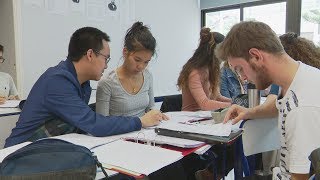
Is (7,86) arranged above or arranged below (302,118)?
below

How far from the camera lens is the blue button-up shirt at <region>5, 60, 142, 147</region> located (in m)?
1.36

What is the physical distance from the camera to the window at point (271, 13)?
4.81 meters

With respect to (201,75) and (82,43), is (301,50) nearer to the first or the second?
(201,75)

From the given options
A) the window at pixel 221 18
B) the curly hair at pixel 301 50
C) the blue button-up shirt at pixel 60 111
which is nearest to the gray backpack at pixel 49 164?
the blue button-up shirt at pixel 60 111

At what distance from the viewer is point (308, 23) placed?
4266 millimetres

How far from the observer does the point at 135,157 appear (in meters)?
1.05

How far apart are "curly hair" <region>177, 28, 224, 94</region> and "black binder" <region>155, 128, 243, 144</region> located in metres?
0.92

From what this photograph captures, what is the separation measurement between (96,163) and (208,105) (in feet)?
4.41

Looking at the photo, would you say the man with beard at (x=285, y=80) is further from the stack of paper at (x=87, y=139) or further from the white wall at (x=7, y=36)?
the white wall at (x=7, y=36)

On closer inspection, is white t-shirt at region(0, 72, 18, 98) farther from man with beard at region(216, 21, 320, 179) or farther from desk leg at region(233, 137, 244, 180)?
man with beard at region(216, 21, 320, 179)

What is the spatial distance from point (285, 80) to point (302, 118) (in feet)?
0.59

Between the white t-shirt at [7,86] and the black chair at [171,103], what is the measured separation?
1.89m

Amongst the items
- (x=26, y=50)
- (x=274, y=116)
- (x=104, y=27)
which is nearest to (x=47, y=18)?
(x=26, y=50)

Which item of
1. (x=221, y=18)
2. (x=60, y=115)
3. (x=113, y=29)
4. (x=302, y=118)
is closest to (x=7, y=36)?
(x=113, y=29)
